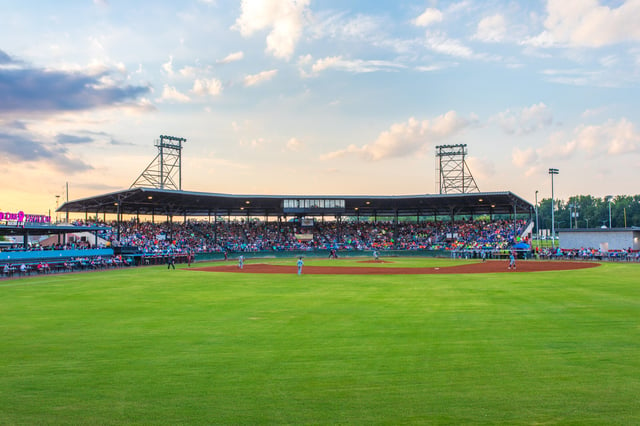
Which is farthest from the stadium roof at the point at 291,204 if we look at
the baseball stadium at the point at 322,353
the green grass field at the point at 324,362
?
the green grass field at the point at 324,362

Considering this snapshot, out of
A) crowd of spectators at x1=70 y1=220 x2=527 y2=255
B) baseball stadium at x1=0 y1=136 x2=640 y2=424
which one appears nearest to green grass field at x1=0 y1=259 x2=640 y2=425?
baseball stadium at x1=0 y1=136 x2=640 y2=424

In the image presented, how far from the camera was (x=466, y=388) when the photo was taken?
26.7ft

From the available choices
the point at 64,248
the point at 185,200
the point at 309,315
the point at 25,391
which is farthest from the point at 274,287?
the point at 185,200

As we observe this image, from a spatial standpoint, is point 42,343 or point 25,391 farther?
point 42,343

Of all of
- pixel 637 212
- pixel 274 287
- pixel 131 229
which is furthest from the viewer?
pixel 637 212

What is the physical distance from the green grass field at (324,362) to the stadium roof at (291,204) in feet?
152

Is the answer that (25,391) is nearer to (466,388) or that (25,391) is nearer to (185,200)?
(466,388)

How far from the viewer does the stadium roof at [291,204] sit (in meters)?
64.2

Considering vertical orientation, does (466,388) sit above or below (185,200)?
below

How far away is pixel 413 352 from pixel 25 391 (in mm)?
7839

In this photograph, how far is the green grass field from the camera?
721 centimetres

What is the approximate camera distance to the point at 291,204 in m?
75.3

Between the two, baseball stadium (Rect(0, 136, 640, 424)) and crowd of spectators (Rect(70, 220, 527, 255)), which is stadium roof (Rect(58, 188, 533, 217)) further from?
baseball stadium (Rect(0, 136, 640, 424))

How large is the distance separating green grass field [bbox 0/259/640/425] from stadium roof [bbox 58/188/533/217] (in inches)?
1827
